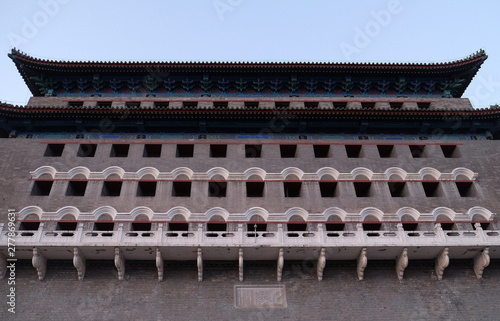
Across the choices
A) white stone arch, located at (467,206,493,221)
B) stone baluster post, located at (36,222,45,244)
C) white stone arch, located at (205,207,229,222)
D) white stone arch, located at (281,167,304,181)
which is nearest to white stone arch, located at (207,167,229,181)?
white stone arch, located at (205,207,229,222)

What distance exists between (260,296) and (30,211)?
1288 centimetres

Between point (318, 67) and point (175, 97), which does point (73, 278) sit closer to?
point (175, 97)

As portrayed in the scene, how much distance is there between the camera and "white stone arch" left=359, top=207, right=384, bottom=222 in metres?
25.3

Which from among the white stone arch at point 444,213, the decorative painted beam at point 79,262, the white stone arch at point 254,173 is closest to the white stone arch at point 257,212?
the white stone arch at point 254,173

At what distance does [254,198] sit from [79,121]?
1200 centimetres

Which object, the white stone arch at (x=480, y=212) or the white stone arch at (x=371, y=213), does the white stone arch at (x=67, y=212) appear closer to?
the white stone arch at (x=371, y=213)

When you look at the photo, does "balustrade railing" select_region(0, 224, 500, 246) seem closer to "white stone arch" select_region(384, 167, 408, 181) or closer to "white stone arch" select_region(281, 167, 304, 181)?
"white stone arch" select_region(384, 167, 408, 181)

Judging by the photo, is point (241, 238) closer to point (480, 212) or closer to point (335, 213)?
point (335, 213)

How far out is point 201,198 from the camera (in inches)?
1019

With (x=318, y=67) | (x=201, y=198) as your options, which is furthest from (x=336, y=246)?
(x=318, y=67)

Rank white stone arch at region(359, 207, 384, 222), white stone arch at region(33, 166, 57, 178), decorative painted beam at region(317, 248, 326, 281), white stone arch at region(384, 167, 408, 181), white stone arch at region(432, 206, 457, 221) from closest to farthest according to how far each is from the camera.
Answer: decorative painted beam at region(317, 248, 326, 281) < white stone arch at region(359, 207, 384, 222) < white stone arch at region(432, 206, 457, 221) < white stone arch at region(33, 166, 57, 178) < white stone arch at region(384, 167, 408, 181)

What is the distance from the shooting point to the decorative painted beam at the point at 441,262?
75.6 feet

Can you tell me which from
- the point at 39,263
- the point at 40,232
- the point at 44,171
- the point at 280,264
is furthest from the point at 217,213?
the point at 44,171

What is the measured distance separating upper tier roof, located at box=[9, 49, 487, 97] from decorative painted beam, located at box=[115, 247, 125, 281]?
1437 centimetres
